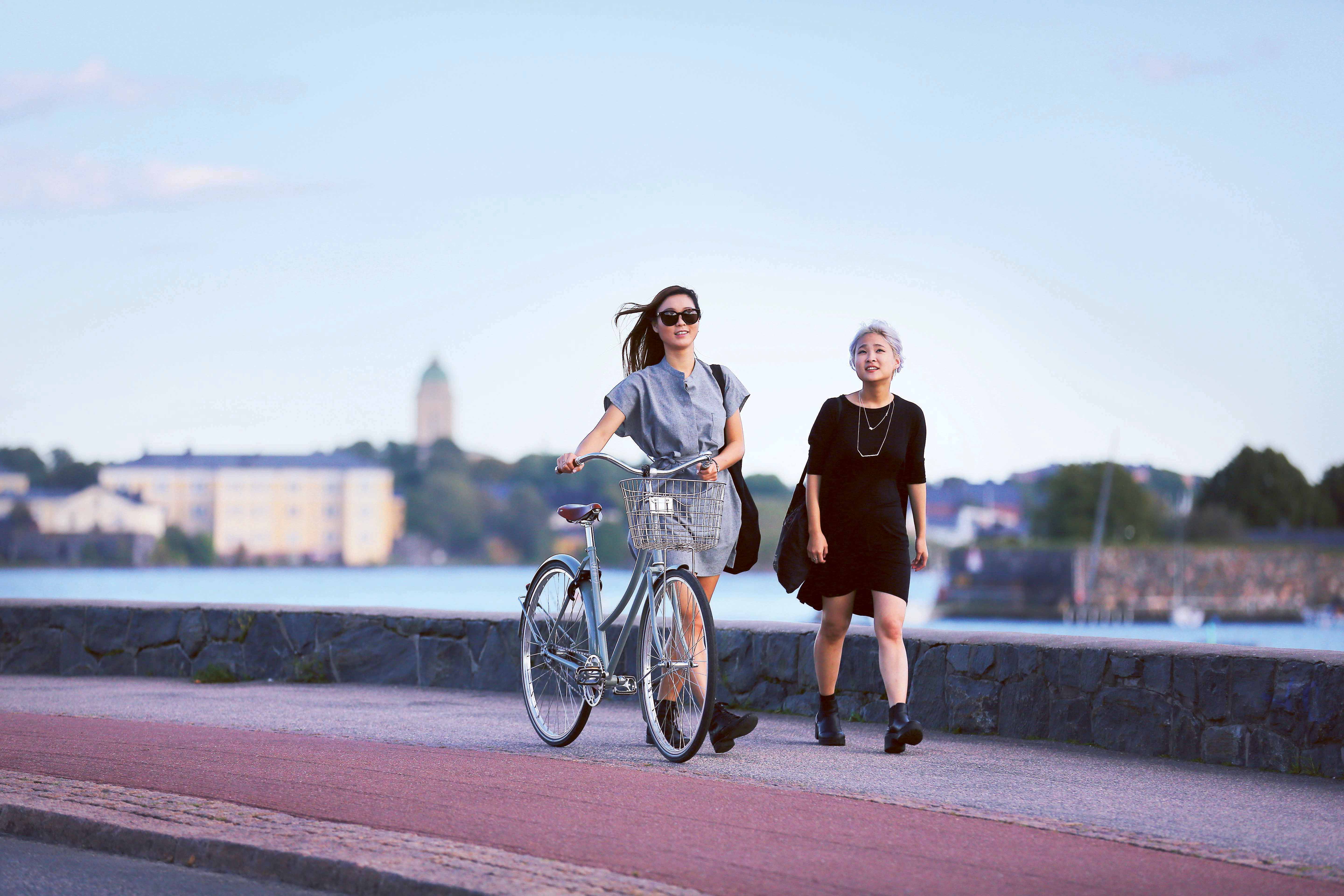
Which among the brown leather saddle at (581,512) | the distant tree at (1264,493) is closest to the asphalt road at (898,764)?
the brown leather saddle at (581,512)

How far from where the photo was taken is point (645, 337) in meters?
6.76

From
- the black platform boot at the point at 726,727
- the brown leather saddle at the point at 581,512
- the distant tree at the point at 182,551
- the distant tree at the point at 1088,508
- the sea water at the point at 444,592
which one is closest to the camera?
the black platform boot at the point at 726,727

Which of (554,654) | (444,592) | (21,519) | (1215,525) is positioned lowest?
(444,592)

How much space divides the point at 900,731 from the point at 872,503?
1.02m

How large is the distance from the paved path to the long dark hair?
5.84 ft

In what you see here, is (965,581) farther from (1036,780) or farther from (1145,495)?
(1036,780)

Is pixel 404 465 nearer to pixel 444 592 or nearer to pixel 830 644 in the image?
pixel 444 592

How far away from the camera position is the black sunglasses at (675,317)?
21.3 feet

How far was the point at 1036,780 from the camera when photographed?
19.9ft

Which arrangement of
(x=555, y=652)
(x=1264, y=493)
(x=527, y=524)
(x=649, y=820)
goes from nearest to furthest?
1. (x=649, y=820)
2. (x=555, y=652)
3. (x=527, y=524)
4. (x=1264, y=493)

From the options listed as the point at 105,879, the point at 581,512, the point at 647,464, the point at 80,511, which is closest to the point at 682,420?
the point at 647,464

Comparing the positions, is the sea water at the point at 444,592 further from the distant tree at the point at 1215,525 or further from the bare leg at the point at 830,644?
the bare leg at the point at 830,644

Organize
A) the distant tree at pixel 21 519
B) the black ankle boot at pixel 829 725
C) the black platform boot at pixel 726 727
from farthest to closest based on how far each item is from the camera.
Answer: the distant tree at pixel 21 519
the black ankle boot at pixel 829 725
the black platform boot at pixel 726 727

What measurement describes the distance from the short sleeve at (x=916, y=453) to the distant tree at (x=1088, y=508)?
351 feet
